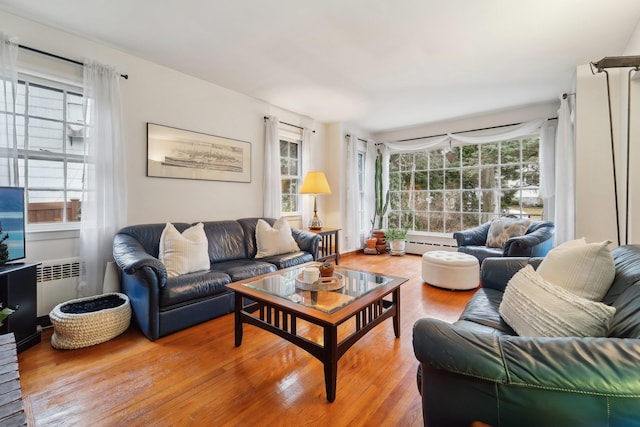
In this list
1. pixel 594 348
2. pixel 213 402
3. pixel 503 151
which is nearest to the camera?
pixel 594 348

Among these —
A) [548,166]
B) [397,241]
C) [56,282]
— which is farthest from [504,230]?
[56,282]

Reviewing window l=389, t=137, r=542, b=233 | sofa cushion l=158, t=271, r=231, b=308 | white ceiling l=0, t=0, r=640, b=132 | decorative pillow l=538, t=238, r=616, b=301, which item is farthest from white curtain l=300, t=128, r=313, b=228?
decorative pillow l=538, t=238, r=616, b=301

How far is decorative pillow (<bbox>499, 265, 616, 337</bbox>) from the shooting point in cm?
109

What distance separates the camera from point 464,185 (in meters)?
5.23

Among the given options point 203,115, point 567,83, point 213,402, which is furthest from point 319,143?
point 213,402

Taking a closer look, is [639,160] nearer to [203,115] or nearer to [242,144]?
[242,144]

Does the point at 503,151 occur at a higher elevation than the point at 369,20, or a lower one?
lower

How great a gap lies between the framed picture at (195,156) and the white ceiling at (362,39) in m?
0.71

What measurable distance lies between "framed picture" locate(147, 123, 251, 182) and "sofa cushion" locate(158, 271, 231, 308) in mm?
1341

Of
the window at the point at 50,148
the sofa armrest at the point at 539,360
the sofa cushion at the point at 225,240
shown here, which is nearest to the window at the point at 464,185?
the sofa cushion at the point at 225,240

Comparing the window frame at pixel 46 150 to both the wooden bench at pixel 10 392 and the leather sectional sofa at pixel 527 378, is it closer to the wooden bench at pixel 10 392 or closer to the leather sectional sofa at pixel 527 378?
the wooden bench at pixel 10 392

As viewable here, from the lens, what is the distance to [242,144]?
3848 millimetres

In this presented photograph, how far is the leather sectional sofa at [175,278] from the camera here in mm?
2160

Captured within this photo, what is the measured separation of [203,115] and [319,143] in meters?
2.24
